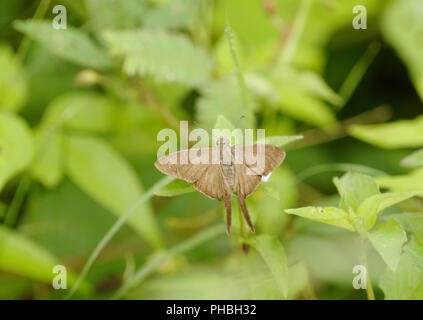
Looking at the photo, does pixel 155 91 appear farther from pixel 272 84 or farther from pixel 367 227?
pixel 367 227

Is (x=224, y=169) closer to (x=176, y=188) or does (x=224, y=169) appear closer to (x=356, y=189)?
(x=176, y=188)

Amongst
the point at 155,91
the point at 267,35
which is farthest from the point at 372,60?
the point at 155,91

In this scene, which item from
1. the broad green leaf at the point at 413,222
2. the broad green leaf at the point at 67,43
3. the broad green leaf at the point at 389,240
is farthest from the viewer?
the broad green leaf at the point at 67,43

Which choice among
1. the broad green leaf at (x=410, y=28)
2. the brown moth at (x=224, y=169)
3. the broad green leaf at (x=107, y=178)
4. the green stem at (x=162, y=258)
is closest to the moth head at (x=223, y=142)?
the brown moth at (x=224, y=169)

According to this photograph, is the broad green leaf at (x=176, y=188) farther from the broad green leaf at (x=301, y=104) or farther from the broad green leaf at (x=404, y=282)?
the broad green leaf at (x=301, y=104)

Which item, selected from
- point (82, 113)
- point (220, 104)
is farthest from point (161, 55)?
point (82, 113)
